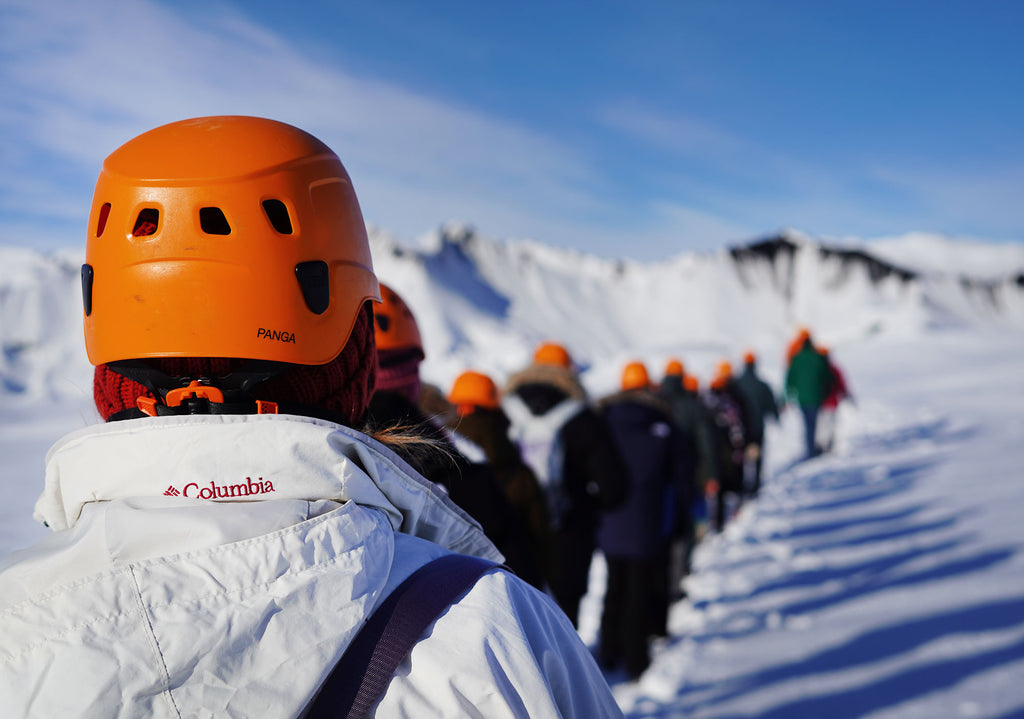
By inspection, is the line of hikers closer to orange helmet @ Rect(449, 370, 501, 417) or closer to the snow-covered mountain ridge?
orange helmet @ Rect(449, 370, 501, 417)

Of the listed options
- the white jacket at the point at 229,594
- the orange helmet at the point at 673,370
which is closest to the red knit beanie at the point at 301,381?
the white jacket at the point at 229,594

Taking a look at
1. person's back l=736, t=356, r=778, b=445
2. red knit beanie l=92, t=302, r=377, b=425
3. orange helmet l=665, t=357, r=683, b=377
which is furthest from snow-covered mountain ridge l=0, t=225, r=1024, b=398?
red knit beanie l=92, t=302, r=377, b=425

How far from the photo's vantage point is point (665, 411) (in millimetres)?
4957

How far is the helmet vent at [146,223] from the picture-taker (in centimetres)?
114

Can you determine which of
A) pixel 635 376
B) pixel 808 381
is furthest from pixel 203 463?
pixel 808 381

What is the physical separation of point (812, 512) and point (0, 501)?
8895 mm

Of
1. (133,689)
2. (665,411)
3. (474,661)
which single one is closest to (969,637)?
(665,411)

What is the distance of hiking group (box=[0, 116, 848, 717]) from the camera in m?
0.81

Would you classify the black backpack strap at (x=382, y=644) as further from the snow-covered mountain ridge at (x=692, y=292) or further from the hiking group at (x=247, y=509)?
the snow-covered mountain ridge at (x=692, y=292)

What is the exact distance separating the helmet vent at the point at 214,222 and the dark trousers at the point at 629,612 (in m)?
4.15

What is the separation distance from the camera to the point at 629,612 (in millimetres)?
4656

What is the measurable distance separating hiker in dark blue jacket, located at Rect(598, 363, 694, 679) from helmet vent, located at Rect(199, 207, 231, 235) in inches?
154

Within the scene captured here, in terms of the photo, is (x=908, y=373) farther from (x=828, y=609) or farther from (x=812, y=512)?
(x=828, y=609)

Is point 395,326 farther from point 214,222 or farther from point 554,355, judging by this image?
point 554,355
